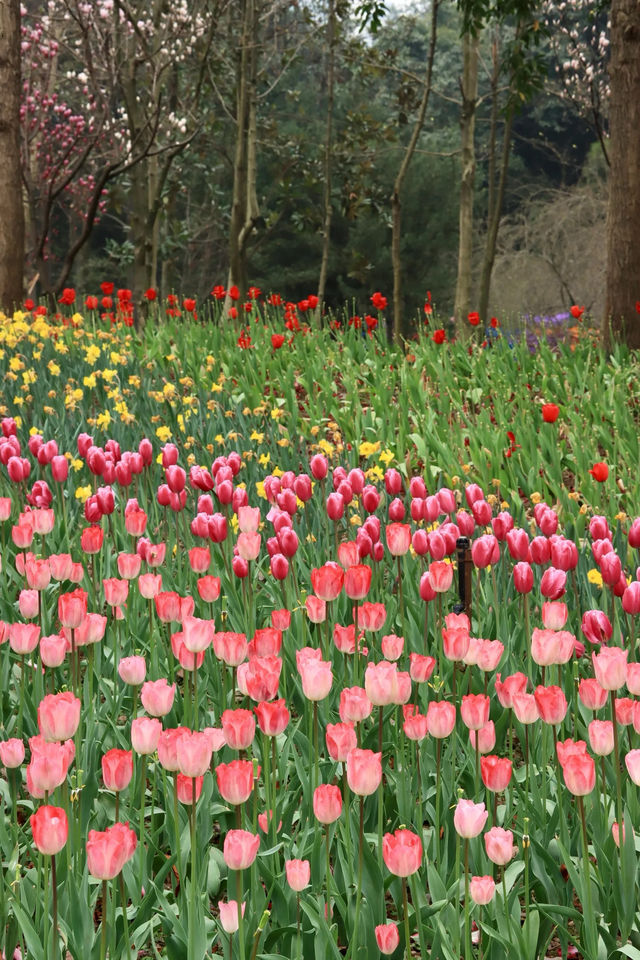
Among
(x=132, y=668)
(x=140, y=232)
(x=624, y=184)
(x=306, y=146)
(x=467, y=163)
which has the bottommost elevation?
(x=132, y=668)

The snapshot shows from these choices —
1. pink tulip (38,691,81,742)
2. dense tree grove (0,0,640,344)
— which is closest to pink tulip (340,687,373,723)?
pink tulip (38,691,81,742)

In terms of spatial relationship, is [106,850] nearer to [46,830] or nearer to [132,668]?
[46,830]

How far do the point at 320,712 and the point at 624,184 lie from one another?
5.92 metres

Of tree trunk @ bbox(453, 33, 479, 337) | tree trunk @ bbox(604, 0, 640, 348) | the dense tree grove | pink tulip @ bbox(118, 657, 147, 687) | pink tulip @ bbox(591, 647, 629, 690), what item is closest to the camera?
pink tulip @ bbox(591, 647, 629, 690)

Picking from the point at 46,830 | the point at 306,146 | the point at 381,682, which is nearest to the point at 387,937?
the point at 381,682

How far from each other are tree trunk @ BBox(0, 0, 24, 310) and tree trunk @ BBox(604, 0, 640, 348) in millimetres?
5068

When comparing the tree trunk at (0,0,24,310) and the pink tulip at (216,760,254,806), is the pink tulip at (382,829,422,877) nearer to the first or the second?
the pink tulip at (216,760,254,806)

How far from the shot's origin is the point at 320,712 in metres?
2.53

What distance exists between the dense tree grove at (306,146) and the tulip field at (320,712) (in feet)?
15.2

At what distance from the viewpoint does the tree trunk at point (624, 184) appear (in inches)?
285

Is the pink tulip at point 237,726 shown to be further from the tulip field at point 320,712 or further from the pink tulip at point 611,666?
the pink tulip at point 611,666

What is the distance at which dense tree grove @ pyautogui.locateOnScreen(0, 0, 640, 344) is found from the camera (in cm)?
1079

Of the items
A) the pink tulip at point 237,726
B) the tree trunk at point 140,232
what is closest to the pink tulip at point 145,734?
the pink tulip at point 237,726

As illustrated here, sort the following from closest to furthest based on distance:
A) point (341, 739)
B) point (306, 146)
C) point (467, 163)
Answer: point (341, 739) → point (467, 163) → point (306, 146)
